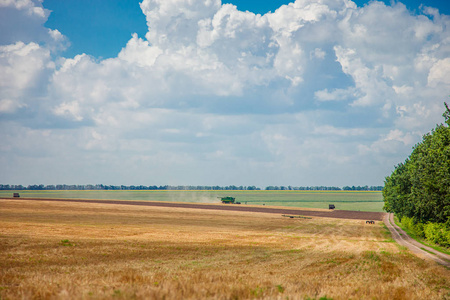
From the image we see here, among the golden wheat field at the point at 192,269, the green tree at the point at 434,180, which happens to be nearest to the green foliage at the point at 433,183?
the green tree at the point at 434,180

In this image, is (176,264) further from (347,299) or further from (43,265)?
(347,299)

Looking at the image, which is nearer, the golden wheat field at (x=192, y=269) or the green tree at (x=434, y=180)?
the golden wheat field at (x=192, y=269)

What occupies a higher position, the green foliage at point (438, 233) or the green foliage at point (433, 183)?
the green foliage at point (433, 183)

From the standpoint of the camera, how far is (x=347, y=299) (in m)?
15.6

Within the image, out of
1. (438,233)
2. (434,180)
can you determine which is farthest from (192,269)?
(438,233)

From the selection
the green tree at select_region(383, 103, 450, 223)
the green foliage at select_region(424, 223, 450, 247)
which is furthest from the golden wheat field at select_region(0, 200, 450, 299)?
the green foliage at select_region(424, 223, 450, 247)

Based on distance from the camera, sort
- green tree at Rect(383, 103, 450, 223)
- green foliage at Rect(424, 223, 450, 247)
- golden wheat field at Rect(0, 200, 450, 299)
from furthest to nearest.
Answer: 1. green foliage at Rect(424, 223, 450, 247)
2. green tree at Rect(383, 103, 450, 223)
3. golden wheat field at Rect(0, 200, 450, 299)

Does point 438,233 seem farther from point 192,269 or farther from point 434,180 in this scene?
point 192,269

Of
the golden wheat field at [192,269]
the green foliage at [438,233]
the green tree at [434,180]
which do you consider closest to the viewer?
the golden wheat field at [192,269]

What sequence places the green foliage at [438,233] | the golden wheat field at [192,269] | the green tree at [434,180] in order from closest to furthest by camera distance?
1. the golden wheat field at [192,269]
2. the green tree at [434,180]
3. the green foliage at [438,233]

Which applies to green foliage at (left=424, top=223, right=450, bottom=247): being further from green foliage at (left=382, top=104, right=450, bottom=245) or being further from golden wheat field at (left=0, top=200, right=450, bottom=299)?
golden wheat field at (left=0, top=200, right=450, bottom=299)

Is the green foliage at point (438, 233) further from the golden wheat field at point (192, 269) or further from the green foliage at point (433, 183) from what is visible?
the golden wheat field at point (192, 269)

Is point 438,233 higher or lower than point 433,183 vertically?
lower

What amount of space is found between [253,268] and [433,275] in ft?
40.3
